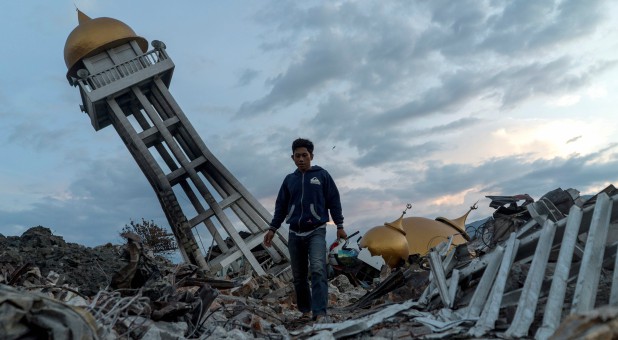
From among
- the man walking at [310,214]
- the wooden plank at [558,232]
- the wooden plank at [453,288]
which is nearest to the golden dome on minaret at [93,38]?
the man walking at [310,214]

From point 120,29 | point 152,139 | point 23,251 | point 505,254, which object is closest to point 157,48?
point 120,29

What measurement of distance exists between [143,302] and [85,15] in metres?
15.5

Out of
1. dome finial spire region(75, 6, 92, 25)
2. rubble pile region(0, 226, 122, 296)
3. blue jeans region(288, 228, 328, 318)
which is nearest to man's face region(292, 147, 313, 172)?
blue jeans region(288, 228, 328, 318)

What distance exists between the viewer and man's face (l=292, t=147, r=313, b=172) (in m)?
6.14

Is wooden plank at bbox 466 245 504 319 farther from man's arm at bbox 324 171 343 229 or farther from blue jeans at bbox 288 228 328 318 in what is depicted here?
man's arm at bbox 324 171 343 229

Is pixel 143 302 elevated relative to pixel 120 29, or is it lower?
lower

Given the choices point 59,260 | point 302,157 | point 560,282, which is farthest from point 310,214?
point 59,260

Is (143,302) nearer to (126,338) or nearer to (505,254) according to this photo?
(126,338)

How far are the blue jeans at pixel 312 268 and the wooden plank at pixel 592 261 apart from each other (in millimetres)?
2558

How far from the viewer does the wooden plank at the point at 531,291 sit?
3.97m

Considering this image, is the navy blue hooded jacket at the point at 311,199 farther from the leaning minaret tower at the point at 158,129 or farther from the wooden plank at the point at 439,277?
the leaning minaret tower at the point at 158,129

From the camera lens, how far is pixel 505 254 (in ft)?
16.2

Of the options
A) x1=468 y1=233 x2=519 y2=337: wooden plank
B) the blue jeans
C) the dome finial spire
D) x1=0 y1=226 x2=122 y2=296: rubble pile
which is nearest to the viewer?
x1=468 y1=233 x2=519 y2=337: wooden plank

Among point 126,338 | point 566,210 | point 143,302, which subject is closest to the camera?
point 126,338
